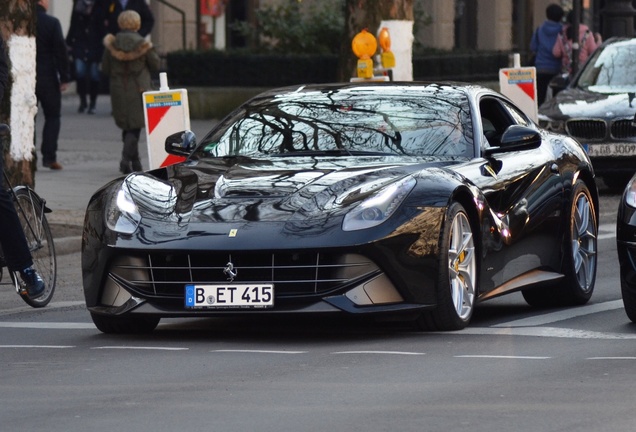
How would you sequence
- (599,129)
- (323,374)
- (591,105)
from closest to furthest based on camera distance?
(323,374) → (599,129) → (591,105)

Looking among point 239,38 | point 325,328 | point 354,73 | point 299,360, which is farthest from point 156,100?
point 239,38

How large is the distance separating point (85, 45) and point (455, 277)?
2393 centimetres

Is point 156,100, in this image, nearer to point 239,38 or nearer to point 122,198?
point 122,198

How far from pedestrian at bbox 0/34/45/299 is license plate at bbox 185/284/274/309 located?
6.09 ft

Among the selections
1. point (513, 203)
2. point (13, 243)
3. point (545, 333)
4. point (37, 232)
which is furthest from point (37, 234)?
point (545, 333)

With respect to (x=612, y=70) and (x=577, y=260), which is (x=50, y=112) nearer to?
(x=612, y=70)

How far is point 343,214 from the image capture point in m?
8.97

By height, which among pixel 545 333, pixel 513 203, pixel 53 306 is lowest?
pixel 53 306

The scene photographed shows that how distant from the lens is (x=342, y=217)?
895 cm

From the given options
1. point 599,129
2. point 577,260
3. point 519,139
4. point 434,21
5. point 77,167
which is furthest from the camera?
point 434,21

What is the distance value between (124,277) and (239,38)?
2985 centimetres

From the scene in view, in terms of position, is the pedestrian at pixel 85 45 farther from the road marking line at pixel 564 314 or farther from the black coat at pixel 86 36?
the road marking line at pixel 564 314

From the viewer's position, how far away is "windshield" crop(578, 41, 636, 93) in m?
19.9

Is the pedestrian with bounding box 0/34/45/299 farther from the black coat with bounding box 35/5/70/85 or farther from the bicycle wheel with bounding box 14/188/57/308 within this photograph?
the black coat with bounding box 35/5/70/85
